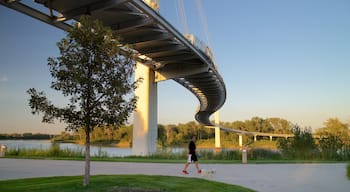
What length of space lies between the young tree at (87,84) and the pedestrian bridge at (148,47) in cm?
321

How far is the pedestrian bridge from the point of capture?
16297 millimetres

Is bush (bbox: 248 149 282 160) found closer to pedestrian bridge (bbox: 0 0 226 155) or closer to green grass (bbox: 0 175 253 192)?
pedestrian bridge (bbox: 0 0 226 155)

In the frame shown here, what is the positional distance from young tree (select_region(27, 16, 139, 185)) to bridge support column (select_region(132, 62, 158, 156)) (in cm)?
1931

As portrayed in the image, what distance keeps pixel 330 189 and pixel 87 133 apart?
288 inches

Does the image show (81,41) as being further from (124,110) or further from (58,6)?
(58,6)

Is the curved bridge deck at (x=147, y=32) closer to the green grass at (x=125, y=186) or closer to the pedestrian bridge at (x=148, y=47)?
the pedestrian bridge at (x=148, y=47)

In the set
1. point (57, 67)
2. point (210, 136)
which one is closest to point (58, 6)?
point (57, 67)

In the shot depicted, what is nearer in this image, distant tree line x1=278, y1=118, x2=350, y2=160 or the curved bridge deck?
the curved bridge deck

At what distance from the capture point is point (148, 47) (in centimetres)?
2375

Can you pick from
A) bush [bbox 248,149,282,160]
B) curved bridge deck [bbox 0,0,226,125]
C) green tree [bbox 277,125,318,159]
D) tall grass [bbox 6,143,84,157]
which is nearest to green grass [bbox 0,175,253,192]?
curved bridge deck [bbox 0,0,226,125]

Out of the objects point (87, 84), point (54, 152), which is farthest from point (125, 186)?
point (54, 152)

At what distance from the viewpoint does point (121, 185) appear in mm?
8094

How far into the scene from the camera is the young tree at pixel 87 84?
812cm

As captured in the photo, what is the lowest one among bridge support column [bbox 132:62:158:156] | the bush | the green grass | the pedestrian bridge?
the bush
